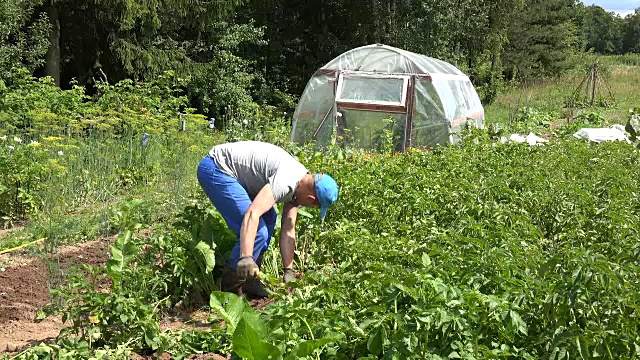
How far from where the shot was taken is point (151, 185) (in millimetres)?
7762

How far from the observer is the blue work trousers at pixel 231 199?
4117 millimetres

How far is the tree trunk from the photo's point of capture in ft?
44.8

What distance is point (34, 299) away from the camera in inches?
174

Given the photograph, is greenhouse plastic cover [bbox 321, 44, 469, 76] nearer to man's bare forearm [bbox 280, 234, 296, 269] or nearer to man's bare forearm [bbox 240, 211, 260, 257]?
man's bare forearm [bbox 280, 234, 296, 269]

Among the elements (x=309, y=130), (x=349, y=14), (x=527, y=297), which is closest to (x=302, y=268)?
(x=527, y=297)

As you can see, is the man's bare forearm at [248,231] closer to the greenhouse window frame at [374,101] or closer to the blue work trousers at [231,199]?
the blue work trousers at [231,199]

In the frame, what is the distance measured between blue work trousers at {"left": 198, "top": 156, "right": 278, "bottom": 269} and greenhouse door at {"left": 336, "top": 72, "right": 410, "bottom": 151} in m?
6.83

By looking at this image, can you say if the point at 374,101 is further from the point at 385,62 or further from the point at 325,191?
the point at 325,191

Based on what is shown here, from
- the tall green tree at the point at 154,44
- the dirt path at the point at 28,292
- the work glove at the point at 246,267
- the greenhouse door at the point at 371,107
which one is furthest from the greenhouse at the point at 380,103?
the work glove at the point at 246,267

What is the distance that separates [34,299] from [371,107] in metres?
7.59

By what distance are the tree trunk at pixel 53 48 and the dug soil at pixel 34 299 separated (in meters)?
9.52

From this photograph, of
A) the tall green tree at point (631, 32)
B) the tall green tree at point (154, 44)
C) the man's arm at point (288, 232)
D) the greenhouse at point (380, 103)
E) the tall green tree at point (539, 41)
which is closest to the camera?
the man's arm at point (288, 232)

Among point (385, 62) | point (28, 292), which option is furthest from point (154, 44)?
point (28, 292)

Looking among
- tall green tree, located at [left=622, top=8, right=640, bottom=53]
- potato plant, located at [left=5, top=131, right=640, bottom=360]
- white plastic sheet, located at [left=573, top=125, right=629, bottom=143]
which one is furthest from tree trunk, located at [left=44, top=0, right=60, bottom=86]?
tall green tree, located at [left=622, top=8, right=640, bottom=53]
